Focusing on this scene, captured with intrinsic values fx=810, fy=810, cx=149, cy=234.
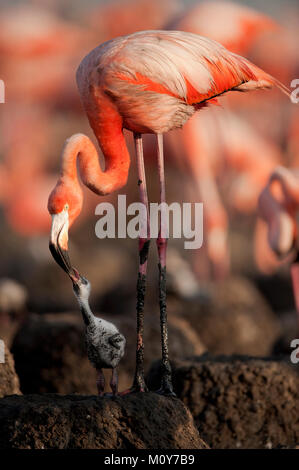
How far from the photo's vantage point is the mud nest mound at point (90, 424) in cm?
338

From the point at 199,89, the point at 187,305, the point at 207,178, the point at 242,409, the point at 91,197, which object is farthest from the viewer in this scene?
the point at 91,197

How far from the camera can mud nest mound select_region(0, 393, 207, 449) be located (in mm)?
3377

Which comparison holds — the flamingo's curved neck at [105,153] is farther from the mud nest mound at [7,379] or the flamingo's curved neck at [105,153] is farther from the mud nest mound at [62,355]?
the mud nest mound at [62,355]

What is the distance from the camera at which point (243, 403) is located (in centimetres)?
443

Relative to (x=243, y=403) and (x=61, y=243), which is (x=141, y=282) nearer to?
(x=61, y=243)

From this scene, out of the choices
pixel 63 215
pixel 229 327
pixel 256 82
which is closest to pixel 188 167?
pixel 229 327

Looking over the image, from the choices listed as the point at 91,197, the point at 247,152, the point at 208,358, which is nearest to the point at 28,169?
the point at 91,197

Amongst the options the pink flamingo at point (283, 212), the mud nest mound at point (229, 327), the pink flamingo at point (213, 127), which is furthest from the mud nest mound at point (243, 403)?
the pink flamingo at point (213, 127)

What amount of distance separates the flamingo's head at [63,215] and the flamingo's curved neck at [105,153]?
0.08 metres

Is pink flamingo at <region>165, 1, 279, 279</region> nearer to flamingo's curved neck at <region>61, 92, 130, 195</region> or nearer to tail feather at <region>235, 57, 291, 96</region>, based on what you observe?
tail feather at <region>235, 57, 291, 96</region>

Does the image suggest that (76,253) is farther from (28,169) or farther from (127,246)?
(127,246)

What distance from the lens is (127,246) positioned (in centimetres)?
1636

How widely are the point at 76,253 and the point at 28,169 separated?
1.64 metres

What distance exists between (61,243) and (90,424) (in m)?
0.83
